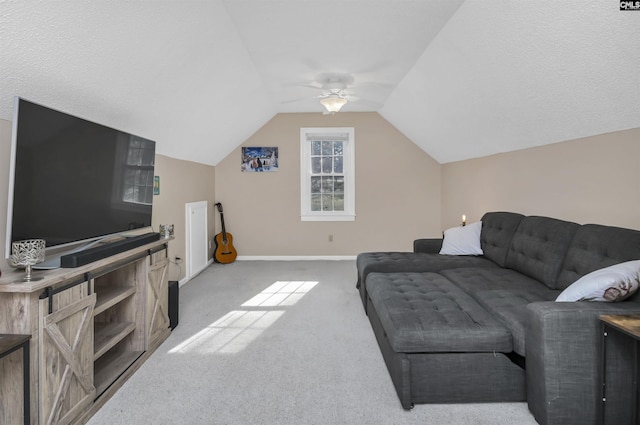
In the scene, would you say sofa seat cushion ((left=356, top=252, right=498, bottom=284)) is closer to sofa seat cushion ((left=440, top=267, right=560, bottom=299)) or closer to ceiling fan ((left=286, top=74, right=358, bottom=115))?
sofa seat cushion ((left=440, top=267, right=560, bottom=299))

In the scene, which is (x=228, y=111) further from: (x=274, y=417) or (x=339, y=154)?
(x=274, y=417)

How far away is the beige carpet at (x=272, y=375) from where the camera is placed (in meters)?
1.75

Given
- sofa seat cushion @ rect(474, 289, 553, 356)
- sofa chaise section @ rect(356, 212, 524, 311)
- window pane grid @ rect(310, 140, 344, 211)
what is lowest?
sofa seat cushion @ rect(474, 289, 553, 356)

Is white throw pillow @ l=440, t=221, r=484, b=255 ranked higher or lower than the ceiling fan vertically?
lower

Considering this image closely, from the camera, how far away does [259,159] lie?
5.62 metres

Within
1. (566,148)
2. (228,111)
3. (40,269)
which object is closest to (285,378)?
(40,269)

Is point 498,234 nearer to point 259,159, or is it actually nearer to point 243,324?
point 243,324

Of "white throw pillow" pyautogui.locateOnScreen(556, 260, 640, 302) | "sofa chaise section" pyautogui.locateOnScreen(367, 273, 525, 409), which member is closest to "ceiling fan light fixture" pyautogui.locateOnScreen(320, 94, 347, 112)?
"sofa chaise section" pyautogui.locateOnScreen(367, 273, 525, 409)

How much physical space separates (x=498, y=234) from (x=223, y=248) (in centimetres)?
394

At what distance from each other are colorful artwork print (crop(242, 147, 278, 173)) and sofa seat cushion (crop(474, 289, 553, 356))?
4080 millimetres

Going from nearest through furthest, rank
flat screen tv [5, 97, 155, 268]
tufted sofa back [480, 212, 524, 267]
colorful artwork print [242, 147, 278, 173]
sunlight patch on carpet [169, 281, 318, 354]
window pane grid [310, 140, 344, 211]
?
flat screen tv [5, 97, 155, 268] → sunlight patch on carpet [169, 281, 318, 354] → tufted sofa back [480, 212, 524, 267] → colorful artwork print [242, 147, 278, 173] → window pane grid [310, 140, 344, 211]

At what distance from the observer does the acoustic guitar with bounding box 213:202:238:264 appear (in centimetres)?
537

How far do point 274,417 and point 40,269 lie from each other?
1.38 metres

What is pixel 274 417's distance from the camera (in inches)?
68.6
